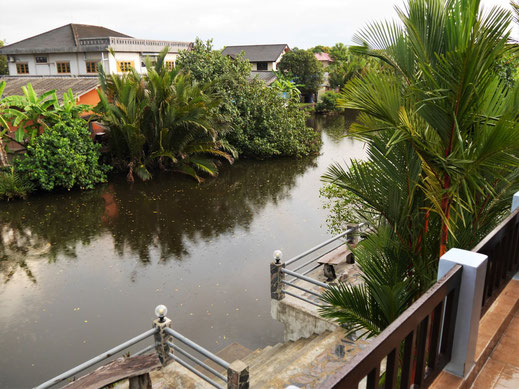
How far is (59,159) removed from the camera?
1602 cm

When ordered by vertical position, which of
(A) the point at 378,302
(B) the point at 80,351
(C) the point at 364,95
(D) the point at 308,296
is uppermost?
(C) the point at 364,95

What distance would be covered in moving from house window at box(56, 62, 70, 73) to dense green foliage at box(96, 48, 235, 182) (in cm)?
1245

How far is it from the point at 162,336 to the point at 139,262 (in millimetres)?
5133

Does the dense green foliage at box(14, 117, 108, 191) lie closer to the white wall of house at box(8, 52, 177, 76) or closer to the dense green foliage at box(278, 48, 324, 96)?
the white wall of house at box(8, 52, 177, 76)

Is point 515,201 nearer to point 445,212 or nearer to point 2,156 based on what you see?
point 445,212

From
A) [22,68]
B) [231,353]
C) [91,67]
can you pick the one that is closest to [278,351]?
[231,353]

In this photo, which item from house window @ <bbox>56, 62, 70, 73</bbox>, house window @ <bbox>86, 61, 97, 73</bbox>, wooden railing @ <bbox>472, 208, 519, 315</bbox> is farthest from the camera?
house window @ <bbox>56, 62, 70, 73</bbox>

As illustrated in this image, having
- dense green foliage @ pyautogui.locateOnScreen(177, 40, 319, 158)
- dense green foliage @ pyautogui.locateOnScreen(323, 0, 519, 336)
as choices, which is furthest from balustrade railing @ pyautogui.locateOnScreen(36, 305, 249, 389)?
dense green foliage @ pyautogui.locateOnScreen(177, 40, 319, 158)

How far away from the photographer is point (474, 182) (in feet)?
11.6

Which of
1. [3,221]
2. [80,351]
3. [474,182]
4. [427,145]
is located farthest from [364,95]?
[3,221]

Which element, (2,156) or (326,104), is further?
(326,104)

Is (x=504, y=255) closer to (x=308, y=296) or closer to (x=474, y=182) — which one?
(x=474, y=182)

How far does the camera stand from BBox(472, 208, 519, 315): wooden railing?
3184 millimetres

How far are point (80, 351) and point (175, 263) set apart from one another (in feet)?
11.7
